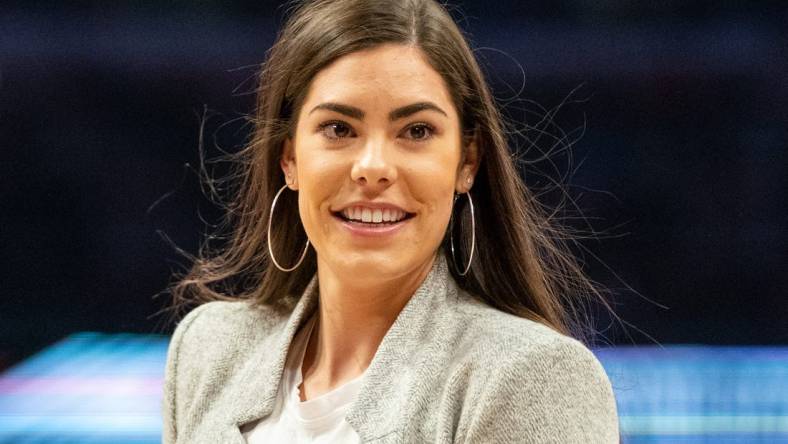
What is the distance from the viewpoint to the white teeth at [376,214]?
5.32 ft

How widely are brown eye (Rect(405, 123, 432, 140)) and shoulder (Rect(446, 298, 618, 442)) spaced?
1.06ft

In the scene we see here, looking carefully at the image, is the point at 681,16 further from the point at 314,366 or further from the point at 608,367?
the point at 314,366

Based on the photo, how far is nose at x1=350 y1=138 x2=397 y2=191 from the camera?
1.58 metres

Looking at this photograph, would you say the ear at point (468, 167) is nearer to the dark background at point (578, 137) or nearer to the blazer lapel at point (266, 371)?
the blazer lapel at point (266, 371)

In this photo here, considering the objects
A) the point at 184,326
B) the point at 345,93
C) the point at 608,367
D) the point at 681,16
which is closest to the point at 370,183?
the point at 345,93

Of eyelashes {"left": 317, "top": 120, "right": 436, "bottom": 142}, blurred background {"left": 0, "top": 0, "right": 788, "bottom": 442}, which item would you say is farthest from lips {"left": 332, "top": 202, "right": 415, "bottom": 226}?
blurred background {"left": 0, "top": 0, "right": 788, "bottom": 442}

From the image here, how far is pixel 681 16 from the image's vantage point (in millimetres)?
2682

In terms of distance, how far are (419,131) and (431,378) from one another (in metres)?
0.36

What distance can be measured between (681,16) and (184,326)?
4.73 feet

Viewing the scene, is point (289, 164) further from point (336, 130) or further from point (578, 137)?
point (578, 137)

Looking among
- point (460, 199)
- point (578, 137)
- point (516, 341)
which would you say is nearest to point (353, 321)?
point (460, 199)

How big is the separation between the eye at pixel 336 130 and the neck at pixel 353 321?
226 millimetres

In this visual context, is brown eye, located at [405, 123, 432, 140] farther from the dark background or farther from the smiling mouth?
the dark background

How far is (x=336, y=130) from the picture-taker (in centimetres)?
165
